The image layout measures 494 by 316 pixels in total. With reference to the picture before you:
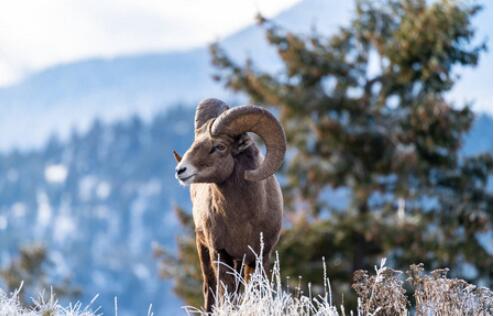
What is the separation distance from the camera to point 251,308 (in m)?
7.83

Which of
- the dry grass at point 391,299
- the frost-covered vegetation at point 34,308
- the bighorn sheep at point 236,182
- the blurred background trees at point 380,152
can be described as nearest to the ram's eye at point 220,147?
the bighorn sheep at point 236,182

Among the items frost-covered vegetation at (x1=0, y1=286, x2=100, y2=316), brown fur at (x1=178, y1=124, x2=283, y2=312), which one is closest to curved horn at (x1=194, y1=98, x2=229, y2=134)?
brown fur at (x1=178, y1=124, x2=283, y2=312)

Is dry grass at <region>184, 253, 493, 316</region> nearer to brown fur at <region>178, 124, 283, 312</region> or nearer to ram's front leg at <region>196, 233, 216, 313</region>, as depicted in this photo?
brown fur at <region>178, 124, 283, 312</region>

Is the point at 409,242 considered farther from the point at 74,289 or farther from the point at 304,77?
the point at 74,289

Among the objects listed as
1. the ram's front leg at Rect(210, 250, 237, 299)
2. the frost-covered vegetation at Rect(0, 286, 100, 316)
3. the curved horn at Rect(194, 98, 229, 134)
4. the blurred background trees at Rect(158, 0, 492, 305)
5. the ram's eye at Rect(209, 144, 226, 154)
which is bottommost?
the frost-covered vegetation at Rect(0, 286, 100, 316)

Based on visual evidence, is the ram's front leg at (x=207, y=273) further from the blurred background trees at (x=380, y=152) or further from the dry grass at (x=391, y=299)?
the blurred background trees at (x=380, y=152)

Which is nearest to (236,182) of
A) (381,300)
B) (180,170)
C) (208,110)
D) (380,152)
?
(180,170)

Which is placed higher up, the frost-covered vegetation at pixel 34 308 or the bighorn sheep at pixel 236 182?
the bighorn sheep at pixel 236 182

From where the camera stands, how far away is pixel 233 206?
8.88 meters

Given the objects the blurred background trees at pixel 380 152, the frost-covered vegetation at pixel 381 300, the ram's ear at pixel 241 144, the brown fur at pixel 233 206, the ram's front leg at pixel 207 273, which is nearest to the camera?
the frost-covered vegetation at pixel 381 300

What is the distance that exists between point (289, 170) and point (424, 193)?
4180 millimetres

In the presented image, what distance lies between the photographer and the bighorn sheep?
8.70 metres

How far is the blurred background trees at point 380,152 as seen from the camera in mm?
27359

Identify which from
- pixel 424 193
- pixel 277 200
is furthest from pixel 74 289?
pixel 277 200
